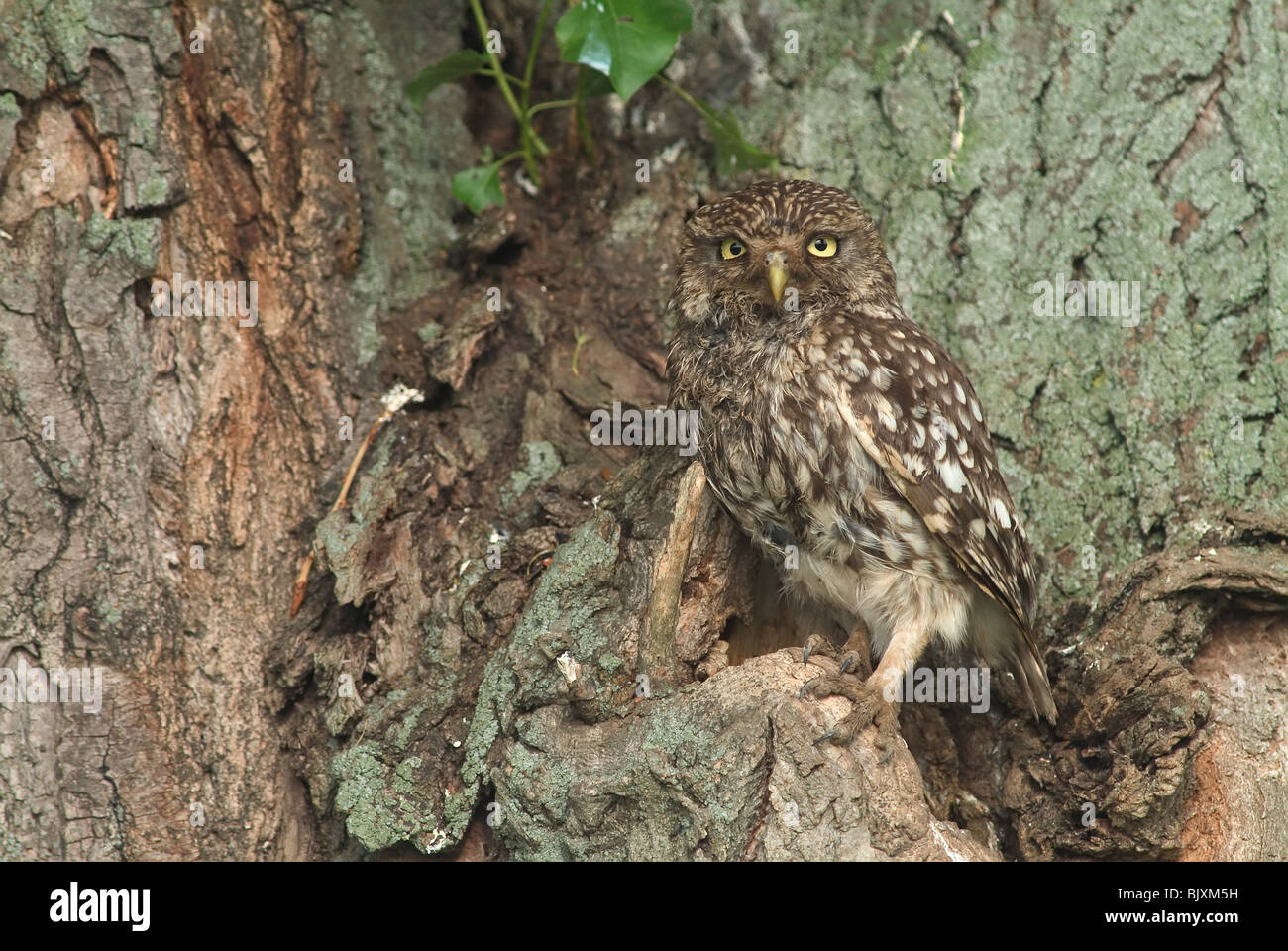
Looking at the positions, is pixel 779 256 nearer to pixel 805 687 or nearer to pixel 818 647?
pixel 818 647

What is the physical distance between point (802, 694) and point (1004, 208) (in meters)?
1.84

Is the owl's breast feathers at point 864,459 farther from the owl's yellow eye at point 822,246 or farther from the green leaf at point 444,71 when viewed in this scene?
the green leaf at point 444,71

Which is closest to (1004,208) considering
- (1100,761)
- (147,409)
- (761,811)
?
(1100,761)

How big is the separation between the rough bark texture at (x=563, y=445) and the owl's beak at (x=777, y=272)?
554 millimetres

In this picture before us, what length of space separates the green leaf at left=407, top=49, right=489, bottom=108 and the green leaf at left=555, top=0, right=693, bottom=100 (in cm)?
40

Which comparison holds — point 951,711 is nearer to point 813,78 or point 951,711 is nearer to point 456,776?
point 456,776

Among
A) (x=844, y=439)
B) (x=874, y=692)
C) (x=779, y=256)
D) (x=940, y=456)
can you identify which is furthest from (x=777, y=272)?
(x=874, y=692)

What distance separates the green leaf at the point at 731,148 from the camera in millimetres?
3629

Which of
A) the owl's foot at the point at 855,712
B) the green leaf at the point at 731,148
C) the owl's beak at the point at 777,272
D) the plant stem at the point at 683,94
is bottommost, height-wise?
the owl's foot at the point at 855,712

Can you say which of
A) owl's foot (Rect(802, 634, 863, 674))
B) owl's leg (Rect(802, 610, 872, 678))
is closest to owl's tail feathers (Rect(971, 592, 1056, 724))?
owl's leg (Rect(802, 610, 872, 678))

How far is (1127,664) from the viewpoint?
301cm

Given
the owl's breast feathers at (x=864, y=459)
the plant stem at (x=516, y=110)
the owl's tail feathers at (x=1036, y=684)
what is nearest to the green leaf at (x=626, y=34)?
the plant stem at (x=516, y=110)

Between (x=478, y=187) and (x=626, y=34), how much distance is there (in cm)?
68

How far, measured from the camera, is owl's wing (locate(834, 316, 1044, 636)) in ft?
10.5
